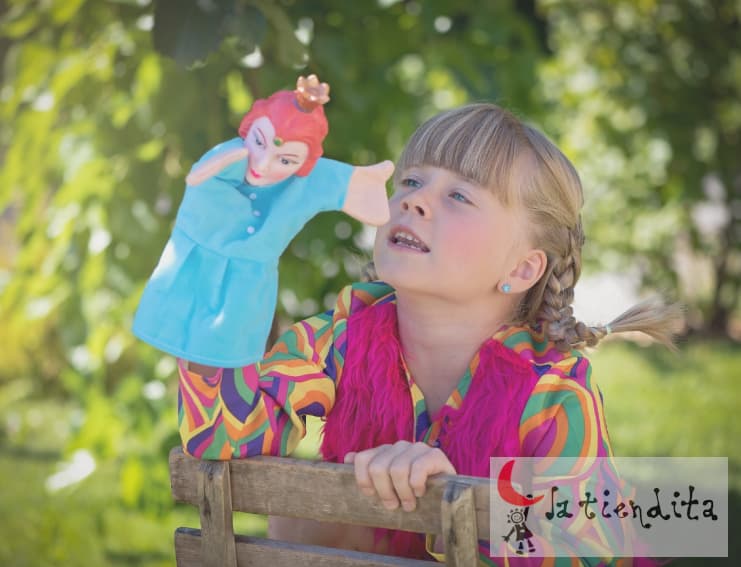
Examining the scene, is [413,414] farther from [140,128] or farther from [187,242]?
[140,128]

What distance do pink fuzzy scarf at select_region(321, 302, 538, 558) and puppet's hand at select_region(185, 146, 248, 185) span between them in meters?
0.64

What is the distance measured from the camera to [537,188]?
6.01ft

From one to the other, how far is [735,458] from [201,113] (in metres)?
2.94

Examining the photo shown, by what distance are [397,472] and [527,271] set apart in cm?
64

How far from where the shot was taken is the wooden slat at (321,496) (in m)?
1.36

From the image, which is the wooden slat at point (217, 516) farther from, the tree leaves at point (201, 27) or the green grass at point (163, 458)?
the tree leaves at point (201, 27)

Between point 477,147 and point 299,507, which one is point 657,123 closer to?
point 477,147

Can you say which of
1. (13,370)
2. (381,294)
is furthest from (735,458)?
(13,370)

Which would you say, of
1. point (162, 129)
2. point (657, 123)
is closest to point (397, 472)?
point (162, 129)

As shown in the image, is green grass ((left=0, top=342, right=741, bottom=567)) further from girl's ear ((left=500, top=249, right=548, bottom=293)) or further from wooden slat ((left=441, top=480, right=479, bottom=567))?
wooden slat ((left=441, top=480, right=479, bottom=567))

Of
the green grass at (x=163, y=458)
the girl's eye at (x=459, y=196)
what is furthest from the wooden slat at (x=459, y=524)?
the green grass at (x=163, y=458)

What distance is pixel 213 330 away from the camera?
4.47 feet

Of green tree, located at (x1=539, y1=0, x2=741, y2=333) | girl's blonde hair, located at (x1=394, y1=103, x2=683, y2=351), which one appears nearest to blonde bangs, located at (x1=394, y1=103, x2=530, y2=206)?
girl's blonde hair, located at (x1=394, y1=103, x2=683, y2=351)

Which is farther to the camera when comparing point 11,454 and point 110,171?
point 11,454
